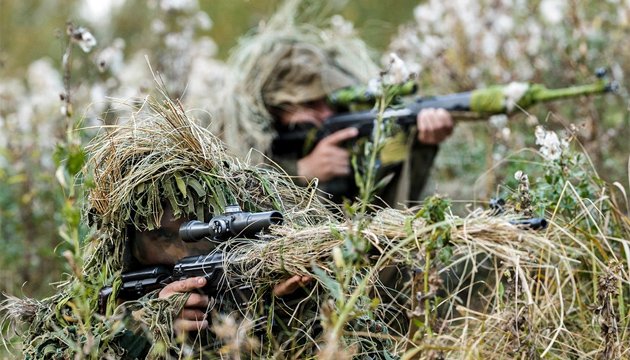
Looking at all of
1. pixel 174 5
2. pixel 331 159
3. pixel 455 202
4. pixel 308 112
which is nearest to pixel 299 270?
pixel 455 202

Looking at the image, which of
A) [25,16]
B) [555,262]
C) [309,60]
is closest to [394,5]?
[25,16]

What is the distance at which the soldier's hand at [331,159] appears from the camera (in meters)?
4.17

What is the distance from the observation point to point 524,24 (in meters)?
5.62

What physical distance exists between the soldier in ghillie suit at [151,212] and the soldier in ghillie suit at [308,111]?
4.09 feet

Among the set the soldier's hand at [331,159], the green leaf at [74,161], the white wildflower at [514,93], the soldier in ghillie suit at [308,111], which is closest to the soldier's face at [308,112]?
the soldier in ghillie suit at [308,111]

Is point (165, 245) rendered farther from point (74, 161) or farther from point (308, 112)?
point (308, 112)

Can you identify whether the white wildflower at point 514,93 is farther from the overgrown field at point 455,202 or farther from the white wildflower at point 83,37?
the white wildflower at point 83,37

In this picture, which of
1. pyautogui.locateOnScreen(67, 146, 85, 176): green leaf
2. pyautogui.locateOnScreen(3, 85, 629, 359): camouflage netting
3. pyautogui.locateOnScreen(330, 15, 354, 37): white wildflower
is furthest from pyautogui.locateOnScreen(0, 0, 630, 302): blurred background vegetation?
pyautogui.locateOnScreen(67, 146, 85, 176): green leaf

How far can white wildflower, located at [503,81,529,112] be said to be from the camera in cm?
366

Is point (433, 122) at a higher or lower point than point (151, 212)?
lower

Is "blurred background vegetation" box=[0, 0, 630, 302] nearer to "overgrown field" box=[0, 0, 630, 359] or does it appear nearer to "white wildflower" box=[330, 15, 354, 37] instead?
"overgrown field" box=[0, 0, 630, 359]

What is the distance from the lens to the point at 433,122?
3.92m

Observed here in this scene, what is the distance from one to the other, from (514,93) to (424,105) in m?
0.46

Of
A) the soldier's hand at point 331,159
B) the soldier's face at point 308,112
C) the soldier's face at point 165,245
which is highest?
the soldier's face at point 165,245
